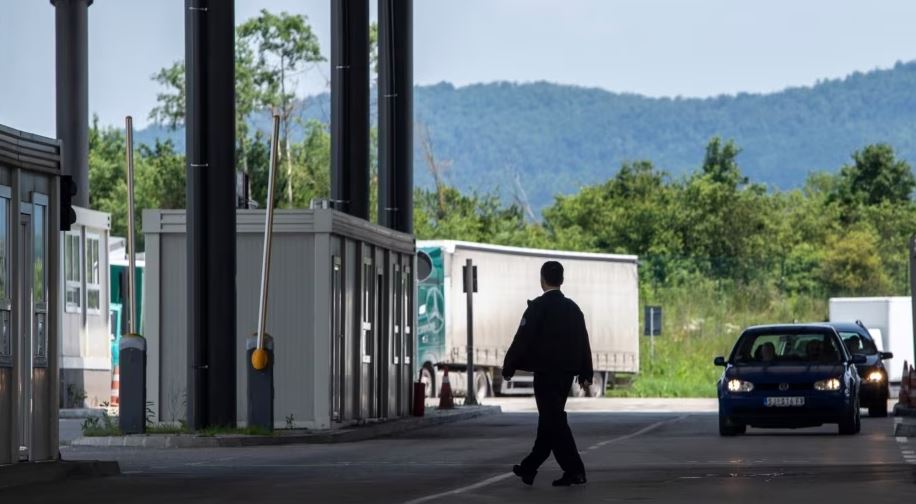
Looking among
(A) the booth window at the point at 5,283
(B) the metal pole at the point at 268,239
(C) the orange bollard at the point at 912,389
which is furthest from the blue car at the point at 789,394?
(A) the booth window at the point at 5,283

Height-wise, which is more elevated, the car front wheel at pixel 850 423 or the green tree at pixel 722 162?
the green tree at pixel 722 162

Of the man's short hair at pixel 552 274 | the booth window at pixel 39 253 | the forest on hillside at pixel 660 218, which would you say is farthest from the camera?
the forest on hillside at pixel 660 218

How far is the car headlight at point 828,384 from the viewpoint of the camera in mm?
29406

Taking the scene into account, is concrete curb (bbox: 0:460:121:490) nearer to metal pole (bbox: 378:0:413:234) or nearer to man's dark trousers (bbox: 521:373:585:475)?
man's dark trousers (bbox: 521:373:585:475)

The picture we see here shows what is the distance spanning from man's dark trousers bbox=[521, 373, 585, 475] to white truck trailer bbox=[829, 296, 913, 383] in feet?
132

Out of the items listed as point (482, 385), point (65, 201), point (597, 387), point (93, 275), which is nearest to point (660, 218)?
point (597, 387)

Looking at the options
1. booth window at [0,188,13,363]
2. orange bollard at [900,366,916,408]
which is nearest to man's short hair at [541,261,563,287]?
booth window at [0,188,13,363]

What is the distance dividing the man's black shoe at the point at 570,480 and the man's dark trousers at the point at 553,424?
34mm

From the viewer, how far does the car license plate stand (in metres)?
29.4

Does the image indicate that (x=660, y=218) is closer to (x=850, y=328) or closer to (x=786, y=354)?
(x=850, y=328)

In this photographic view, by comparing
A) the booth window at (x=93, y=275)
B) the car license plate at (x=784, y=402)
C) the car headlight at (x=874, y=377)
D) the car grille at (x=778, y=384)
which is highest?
the booth window at (x=93, y=275)

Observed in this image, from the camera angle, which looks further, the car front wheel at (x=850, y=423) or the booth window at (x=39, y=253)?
the car front wheel at (x=850, y=423)

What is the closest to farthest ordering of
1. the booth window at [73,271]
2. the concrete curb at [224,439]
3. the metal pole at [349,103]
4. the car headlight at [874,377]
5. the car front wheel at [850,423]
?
the concrete curb at [224,439] → the car front wheel at [850,423] → the metal pole at [349,103] → the car headlight at [874,377] → the booth window at [73,271]

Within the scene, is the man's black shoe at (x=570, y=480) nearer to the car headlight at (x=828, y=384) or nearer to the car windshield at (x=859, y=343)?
the car headlight at (x=828, y=384)
